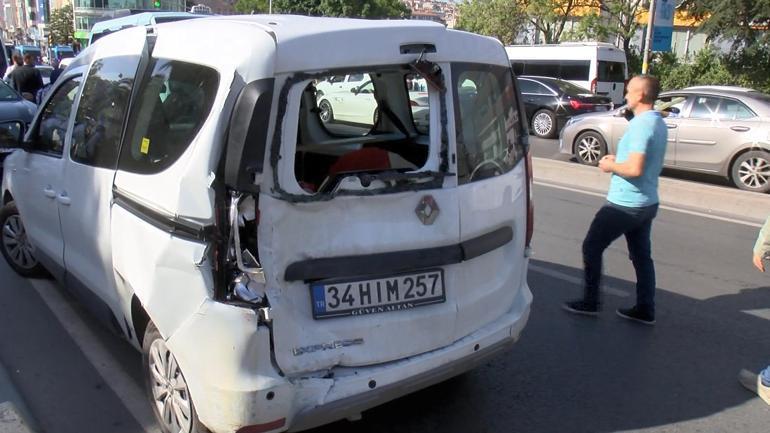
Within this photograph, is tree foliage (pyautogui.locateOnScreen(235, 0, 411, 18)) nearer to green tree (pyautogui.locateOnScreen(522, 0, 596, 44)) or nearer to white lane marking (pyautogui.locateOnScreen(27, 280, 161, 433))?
green tree (pyautogui.locateOnScreen(522, 0, 596, 44))

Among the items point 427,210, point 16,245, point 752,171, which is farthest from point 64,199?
point 752,171

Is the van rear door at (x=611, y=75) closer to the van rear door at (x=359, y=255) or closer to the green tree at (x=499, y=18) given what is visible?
the green tree at (x=499, y=18)

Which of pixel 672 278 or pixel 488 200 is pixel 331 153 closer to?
pixel 488 200

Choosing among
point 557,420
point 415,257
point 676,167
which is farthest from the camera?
point 676,167

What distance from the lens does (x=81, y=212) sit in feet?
12.5

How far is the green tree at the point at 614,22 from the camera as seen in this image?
31.7 meters

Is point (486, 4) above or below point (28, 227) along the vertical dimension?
above

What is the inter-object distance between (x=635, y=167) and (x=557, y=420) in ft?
5.67

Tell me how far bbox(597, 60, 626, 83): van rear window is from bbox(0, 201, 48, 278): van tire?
19333 millimetres

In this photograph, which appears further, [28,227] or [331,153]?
[28,227]

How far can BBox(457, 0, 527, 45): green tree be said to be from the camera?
40.3 meters

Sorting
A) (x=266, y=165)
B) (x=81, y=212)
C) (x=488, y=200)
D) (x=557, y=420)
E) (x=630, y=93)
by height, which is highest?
(x=630, y=93)

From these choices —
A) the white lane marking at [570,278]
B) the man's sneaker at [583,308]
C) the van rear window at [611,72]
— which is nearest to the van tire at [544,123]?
the van rear window at [611,72]

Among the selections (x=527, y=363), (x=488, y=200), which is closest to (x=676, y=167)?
(x=527, y=363)
